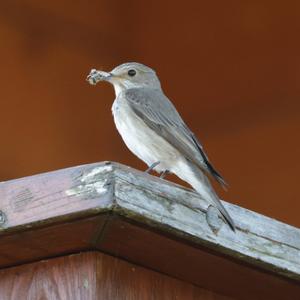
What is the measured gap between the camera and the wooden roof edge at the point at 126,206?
10.1 feet

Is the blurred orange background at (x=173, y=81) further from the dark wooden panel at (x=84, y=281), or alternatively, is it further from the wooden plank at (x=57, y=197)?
the wooden plank at (x=57, y=197)

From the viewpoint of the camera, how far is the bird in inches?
156

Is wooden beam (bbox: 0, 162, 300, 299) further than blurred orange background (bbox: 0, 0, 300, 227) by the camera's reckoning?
No

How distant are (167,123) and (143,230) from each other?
1.26 m

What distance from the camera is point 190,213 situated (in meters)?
3.29

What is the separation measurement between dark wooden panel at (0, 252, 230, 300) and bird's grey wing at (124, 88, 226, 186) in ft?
1.90

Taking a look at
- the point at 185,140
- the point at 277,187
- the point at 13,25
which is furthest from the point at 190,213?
the point at 13,25

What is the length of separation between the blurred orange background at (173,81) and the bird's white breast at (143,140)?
133 centimetres

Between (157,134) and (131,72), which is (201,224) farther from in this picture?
(131,72)

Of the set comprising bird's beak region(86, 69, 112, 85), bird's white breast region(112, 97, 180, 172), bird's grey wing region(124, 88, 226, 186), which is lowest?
bird's white breast region(112, 97, 180, 172)

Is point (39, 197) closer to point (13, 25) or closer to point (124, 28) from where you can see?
point (13, 25)

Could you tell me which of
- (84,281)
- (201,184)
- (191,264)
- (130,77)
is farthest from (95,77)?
(84,281)

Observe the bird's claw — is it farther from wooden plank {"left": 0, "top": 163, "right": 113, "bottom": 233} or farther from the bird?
wooden plank {"left": 0, "top": 163, "right": 113, "bottom": 233}

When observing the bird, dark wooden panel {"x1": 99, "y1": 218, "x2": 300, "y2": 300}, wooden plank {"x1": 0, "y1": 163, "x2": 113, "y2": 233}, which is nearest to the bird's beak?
the bird
